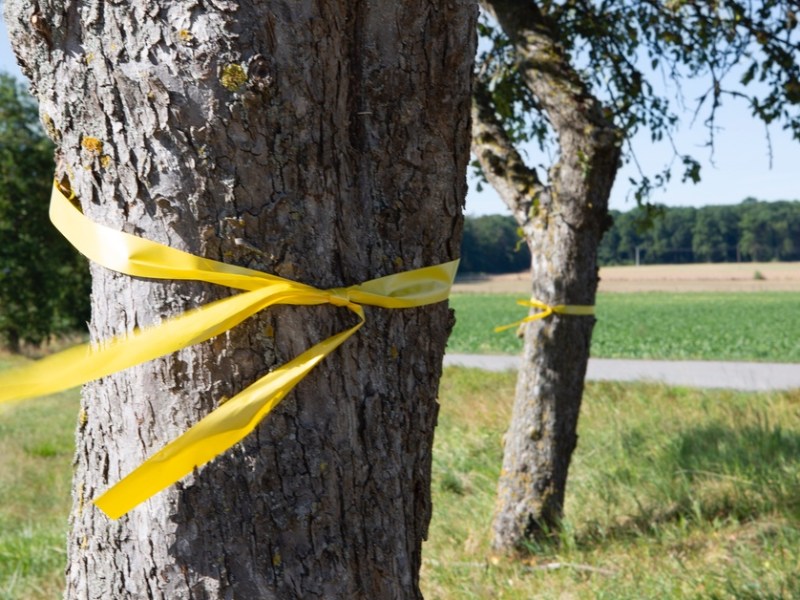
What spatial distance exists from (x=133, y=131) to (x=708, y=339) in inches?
1026

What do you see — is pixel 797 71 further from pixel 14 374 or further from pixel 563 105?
pixel 14 374

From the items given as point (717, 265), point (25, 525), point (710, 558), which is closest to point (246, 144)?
point (710, 558)

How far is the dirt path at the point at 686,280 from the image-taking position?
58812 mm

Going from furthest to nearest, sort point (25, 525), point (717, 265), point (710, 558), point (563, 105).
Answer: point (717, 265) → point (25, 525) → point (563, 105) → point (710, 558)

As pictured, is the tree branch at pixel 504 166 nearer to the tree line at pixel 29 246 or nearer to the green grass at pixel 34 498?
the green grass at pixel 34 498

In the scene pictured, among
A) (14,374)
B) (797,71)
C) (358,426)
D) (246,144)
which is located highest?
(797,71)

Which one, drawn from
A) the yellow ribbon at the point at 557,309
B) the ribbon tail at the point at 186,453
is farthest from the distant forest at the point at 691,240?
the ribbon tail at the point at 186,453

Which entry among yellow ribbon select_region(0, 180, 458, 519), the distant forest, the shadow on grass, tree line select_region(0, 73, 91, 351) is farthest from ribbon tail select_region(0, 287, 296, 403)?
the distant forest

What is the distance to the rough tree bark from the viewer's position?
4824 millimetres

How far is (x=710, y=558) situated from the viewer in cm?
414

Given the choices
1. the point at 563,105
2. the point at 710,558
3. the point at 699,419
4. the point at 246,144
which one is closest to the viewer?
the point at 246,144

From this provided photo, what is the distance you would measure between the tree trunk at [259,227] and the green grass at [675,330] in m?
14.0

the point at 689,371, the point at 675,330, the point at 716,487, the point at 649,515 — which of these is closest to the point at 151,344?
the point at 649,515

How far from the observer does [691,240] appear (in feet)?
275
